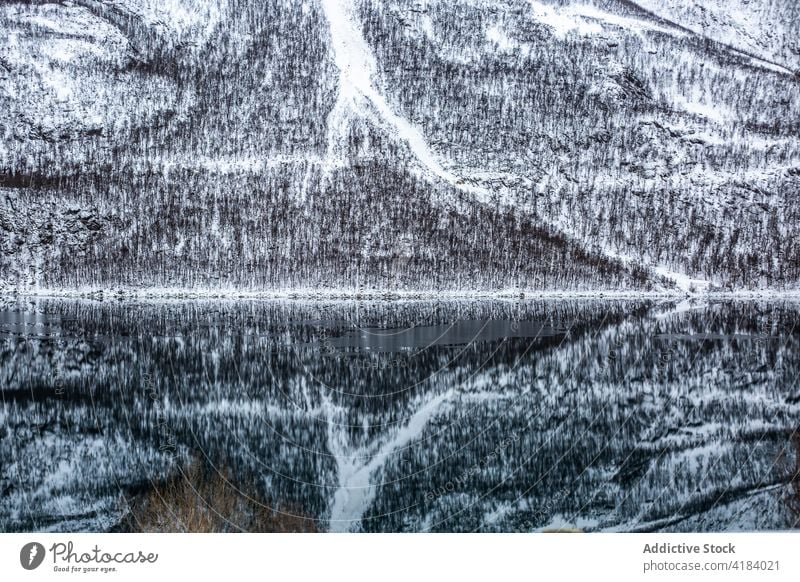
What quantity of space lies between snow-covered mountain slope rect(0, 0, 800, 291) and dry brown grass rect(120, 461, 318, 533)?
582 cm

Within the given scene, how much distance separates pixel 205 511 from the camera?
5645 mm

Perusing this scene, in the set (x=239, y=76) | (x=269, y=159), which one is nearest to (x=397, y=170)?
(x=269, y=159)

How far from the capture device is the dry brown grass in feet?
18.0

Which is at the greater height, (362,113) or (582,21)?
(582,21)

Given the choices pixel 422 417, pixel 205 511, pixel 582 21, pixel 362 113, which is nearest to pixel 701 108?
pixel 582 21

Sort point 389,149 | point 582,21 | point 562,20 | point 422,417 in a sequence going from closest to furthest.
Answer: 1. point 422,417
2. point 582,21
3. point 562,20
4. point 389,149
